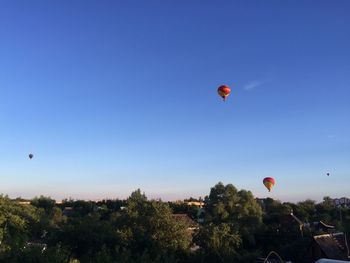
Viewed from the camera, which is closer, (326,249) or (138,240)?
(138,240)

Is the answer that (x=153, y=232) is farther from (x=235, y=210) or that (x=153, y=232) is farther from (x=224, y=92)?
(x=235, y=210)

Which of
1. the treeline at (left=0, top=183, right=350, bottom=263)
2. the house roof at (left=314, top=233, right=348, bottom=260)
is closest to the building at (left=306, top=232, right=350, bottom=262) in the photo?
the house roof at (left=314, top=233, right=348, bottom=260)

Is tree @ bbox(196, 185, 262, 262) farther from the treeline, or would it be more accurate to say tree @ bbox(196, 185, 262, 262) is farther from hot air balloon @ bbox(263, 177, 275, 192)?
hot air balloon @ bbox(263, 177, 275, 192)

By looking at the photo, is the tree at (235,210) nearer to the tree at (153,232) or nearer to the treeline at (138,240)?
the treeline at (138,240)

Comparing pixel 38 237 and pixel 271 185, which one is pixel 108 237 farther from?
pixel 38 237

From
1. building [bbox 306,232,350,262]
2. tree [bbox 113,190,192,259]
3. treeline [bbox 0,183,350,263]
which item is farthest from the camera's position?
building [bbox 306,232,350,262]

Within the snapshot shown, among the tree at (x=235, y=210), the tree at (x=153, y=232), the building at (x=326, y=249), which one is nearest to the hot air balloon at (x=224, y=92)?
the tree at (x=153, y=232)

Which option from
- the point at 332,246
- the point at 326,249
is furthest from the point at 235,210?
the point at 326,249

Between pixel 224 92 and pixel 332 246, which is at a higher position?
pixel 224 92

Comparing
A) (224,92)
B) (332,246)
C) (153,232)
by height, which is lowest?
(332,246)
